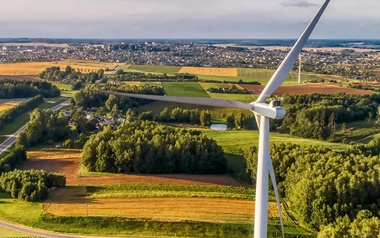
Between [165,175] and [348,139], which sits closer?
[165,175]

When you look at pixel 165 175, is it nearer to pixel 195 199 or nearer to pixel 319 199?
pixel 195 199

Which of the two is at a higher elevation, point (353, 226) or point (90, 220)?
point (353, 226)

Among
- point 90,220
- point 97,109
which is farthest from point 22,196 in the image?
point 97,109

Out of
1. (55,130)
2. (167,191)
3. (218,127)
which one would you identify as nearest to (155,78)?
(218,127)

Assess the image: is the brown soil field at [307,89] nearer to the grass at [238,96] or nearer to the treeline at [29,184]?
the grass at [238,96]

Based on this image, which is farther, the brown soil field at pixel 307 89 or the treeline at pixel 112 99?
the brown soil field at pixel 307 89

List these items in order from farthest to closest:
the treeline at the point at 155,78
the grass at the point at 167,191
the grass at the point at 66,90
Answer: the treeline at the point at 155,78
the grass at the point at 66,90
the grass at the point at 167,191

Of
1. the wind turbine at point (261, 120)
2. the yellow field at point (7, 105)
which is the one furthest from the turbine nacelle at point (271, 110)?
the yellow field at point (7, 105)

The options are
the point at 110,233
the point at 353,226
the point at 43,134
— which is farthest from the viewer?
the point at 43,134
